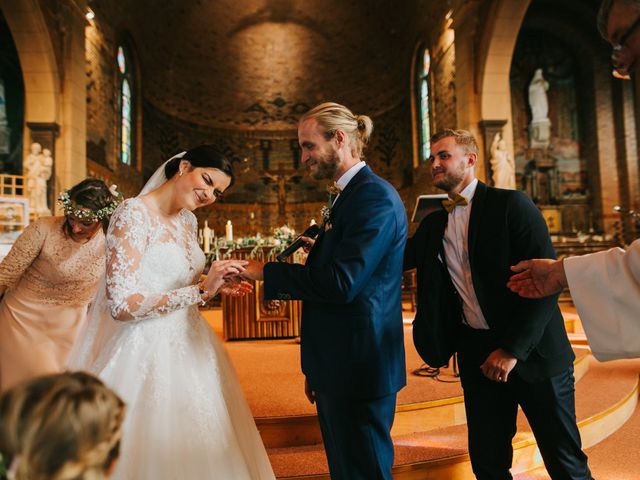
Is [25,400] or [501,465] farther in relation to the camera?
[501,465]

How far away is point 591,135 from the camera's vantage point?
12.3 meters

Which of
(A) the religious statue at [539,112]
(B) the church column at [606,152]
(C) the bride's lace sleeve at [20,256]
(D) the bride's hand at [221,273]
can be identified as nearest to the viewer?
(D) the bride's hand at [221,273]

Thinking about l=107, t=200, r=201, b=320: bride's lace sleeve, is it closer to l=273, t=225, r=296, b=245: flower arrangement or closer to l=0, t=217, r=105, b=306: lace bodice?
l=0, t=217, r=105, b=306: lace bodice

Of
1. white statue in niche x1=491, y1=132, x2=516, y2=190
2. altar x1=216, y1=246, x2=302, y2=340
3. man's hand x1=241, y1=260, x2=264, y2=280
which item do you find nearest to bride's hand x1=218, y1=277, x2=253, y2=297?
man's hand x1=241, y1=260, x2=264, y2=280

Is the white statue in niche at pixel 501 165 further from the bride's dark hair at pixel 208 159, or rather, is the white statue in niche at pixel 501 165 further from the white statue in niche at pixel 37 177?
the white statue in niche at pixel 37 177

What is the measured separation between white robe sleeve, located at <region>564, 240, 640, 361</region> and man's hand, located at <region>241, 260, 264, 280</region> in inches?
39.6

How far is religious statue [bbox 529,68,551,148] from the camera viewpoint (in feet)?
39.7

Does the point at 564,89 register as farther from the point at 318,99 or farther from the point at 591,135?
the point at 318,99

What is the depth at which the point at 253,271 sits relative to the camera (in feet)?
5.56

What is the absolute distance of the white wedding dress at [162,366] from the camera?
5.29ft

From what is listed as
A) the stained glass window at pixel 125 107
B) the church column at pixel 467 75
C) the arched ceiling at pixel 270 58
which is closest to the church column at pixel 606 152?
the church column at pixel 467 75

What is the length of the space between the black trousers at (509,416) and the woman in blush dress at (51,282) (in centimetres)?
210

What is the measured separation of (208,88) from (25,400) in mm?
17449

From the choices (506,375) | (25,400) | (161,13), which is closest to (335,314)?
(506,375)
